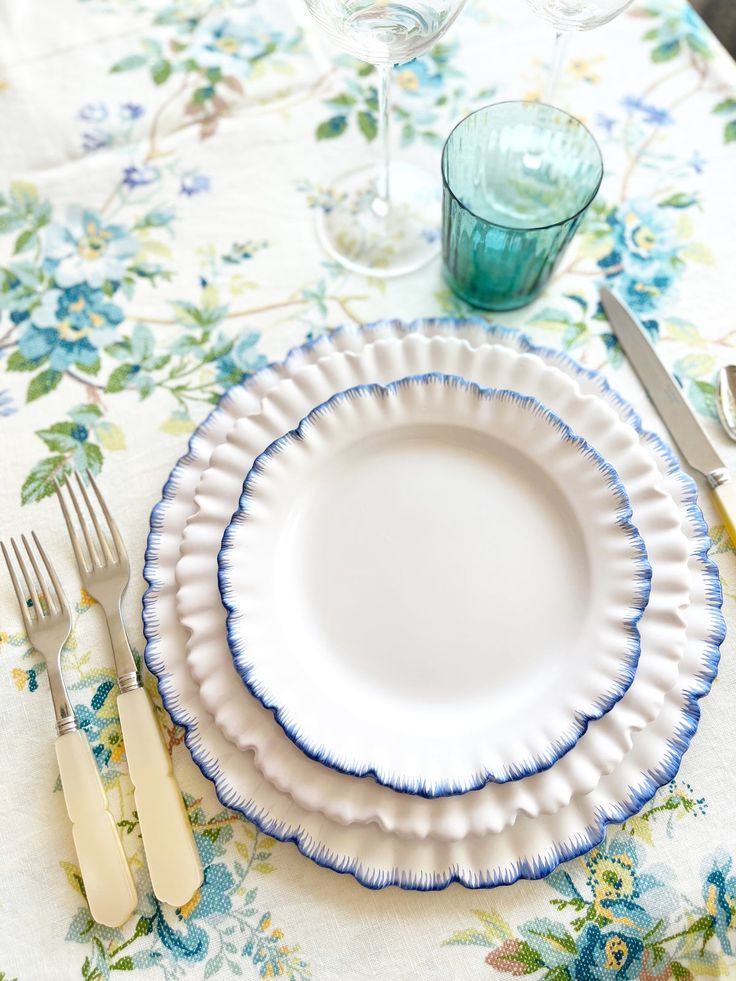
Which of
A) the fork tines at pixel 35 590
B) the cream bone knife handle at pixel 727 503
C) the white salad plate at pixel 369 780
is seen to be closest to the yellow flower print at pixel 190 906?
the white salad plate at pixel 369 780

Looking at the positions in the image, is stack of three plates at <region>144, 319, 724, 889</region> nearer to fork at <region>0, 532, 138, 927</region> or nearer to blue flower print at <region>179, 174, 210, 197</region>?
fork at <region>0, 532, 138, 927</region>

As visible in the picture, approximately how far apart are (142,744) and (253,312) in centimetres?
37

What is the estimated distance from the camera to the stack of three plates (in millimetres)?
496

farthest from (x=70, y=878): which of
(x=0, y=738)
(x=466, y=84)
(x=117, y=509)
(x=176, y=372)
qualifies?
(x=466, y=84)

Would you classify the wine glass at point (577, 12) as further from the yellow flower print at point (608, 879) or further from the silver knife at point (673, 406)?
the yellow flower print at point (608, 879)

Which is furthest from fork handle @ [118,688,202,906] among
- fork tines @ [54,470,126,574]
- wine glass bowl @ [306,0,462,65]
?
wine glass bowl @ [306,0,462,65]

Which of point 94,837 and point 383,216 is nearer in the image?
point 94,837

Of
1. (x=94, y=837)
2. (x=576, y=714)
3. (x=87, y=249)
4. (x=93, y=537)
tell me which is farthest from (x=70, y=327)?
(x=576, y=714)

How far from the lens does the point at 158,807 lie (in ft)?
1.74

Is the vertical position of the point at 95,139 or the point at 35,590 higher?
the point at 95,139

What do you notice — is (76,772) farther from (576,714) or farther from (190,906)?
(576,714)

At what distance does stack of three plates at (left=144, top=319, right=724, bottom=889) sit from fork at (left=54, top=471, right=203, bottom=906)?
29 mm

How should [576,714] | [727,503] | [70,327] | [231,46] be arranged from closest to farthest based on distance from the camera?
[576,714], [727,503], [70,327], [231,46]

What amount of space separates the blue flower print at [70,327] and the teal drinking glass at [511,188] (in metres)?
0.30
